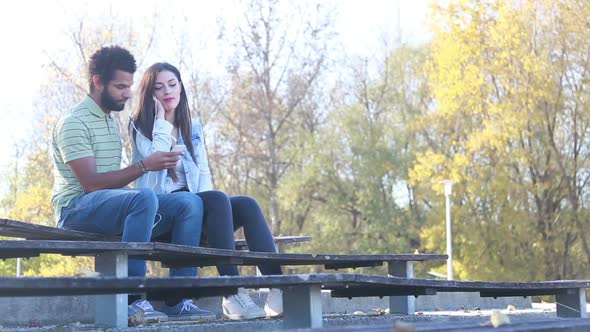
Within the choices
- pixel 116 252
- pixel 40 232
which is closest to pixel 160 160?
pixel 40 232

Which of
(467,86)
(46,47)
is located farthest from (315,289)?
(46,47)

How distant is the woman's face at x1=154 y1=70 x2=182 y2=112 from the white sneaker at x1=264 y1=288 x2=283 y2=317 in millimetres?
1192

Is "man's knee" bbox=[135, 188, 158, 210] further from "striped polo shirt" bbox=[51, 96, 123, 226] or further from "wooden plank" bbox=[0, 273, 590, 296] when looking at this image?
"wooden plank" bbox=[0, 273, 590, 296]

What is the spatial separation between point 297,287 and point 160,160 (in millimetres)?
1682

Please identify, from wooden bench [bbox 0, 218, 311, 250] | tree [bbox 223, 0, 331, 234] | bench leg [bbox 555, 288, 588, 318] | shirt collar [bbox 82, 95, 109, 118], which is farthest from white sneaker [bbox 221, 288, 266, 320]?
tree [bbox 223, 0, 331, 234]

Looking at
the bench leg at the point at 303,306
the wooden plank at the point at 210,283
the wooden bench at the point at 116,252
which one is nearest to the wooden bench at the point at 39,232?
the wooden bench at the point at 116,252

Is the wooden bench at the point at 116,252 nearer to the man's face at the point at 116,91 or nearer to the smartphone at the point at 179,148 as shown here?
the smartphone at the point at 179,148

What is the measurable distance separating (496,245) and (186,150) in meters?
22.6

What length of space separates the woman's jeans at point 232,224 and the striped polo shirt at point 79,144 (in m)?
0.55

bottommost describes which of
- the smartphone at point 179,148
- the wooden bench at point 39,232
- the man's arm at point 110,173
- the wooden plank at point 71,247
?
the wooden plank at point 71,247

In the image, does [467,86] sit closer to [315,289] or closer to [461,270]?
[461,270]

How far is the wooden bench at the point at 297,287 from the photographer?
2.81m

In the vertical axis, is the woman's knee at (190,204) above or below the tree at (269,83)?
below

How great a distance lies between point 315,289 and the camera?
3578 mm
